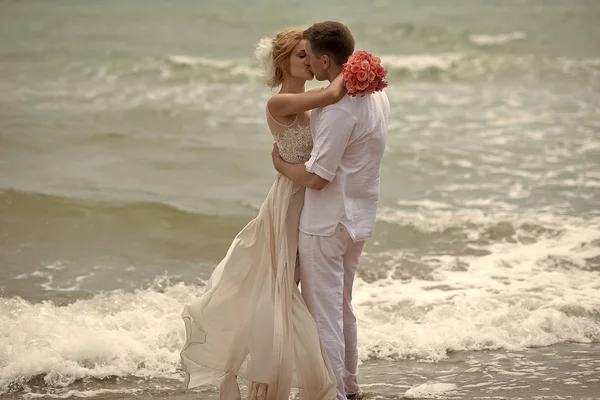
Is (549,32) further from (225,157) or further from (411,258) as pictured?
(411,258)

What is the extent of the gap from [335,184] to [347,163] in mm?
119

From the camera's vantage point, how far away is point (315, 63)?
15.4ft

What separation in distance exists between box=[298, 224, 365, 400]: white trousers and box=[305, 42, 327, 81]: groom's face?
2.47 feet

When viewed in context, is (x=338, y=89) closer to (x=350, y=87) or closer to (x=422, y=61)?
(x=350, y=87)

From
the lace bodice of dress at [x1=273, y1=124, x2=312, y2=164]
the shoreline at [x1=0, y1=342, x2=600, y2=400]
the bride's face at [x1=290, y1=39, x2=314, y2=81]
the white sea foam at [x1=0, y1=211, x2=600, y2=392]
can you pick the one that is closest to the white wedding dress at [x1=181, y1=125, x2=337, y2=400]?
the lace bodice of dress at [x1=273, y1=124, x2=312, y2=164]

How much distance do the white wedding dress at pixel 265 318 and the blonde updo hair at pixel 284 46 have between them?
0.31 metres

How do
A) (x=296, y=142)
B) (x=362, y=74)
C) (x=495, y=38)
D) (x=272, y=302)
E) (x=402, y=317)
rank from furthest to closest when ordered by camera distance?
(x=495, y=38) < (x=402, y=317) < (x=272, y=302) < (x=296, y=142) < (x=362, y=74)

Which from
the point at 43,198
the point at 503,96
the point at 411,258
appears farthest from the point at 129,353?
the point at 503,96

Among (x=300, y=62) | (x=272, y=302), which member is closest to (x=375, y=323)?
(x=272, y=302)

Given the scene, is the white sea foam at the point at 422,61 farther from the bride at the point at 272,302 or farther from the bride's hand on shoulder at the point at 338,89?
the bride's hand on shoulder at the point at 338,89

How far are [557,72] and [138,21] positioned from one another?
1022 centimetres

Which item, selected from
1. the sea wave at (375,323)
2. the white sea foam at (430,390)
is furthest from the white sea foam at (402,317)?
the white sea foam at (430,390)

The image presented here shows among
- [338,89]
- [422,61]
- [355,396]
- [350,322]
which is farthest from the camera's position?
[422,61]

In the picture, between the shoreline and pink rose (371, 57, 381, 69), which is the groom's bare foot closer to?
the shoreline
